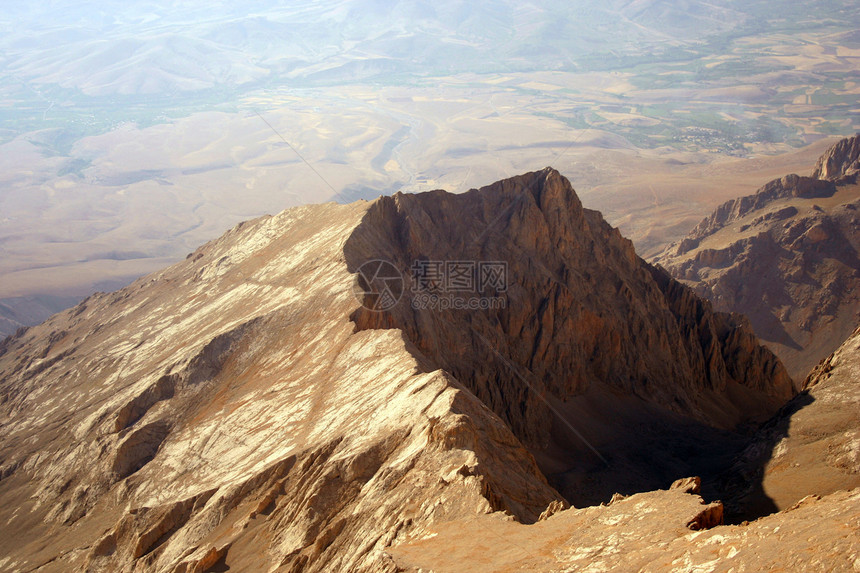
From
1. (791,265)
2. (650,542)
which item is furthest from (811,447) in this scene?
(791,265)

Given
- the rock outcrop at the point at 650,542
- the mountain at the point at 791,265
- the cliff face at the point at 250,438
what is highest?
the rock outcrop at the point at 650,542

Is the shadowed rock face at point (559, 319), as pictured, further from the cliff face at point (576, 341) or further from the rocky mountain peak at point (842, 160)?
the rocky mountain peak at point (842, 160)

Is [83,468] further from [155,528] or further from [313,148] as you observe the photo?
[313,148]

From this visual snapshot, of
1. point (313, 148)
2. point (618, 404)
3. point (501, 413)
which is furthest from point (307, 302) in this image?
point (313, 148)

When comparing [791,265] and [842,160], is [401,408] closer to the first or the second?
[791,265]

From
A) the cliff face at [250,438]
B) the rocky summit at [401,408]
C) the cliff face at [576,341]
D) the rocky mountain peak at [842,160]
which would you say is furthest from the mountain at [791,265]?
the cliff face at [250,438]
